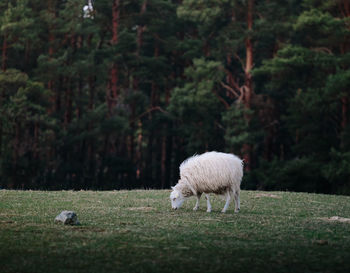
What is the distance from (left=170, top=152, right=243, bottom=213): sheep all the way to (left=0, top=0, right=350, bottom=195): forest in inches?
833

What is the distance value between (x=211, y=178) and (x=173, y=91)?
3173 centimetres

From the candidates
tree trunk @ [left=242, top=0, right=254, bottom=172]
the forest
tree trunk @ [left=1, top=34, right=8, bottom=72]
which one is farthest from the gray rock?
tree trunk @ [left=1, top=34, right=8, bottom=72]

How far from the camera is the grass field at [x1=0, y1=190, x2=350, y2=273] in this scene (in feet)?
28.4

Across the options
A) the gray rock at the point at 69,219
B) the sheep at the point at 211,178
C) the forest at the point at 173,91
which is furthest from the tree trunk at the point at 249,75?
the gray rock at the point at 69,219

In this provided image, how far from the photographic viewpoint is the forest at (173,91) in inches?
1587

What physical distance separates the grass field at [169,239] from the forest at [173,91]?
21968 millimetres

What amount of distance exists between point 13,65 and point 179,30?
15.3 m

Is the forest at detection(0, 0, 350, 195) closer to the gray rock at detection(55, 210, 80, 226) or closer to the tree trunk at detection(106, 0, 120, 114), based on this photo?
the tree trunk at detection(106, 0, 120, 114)

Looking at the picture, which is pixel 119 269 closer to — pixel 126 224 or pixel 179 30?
pixel 126 224

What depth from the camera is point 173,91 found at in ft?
153

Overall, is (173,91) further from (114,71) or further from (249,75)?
(114,71)

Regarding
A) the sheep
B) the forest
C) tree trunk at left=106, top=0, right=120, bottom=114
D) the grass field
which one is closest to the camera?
the grass field

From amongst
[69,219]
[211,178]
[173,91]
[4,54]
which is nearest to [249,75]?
[173,91]

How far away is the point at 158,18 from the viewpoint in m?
52.3
